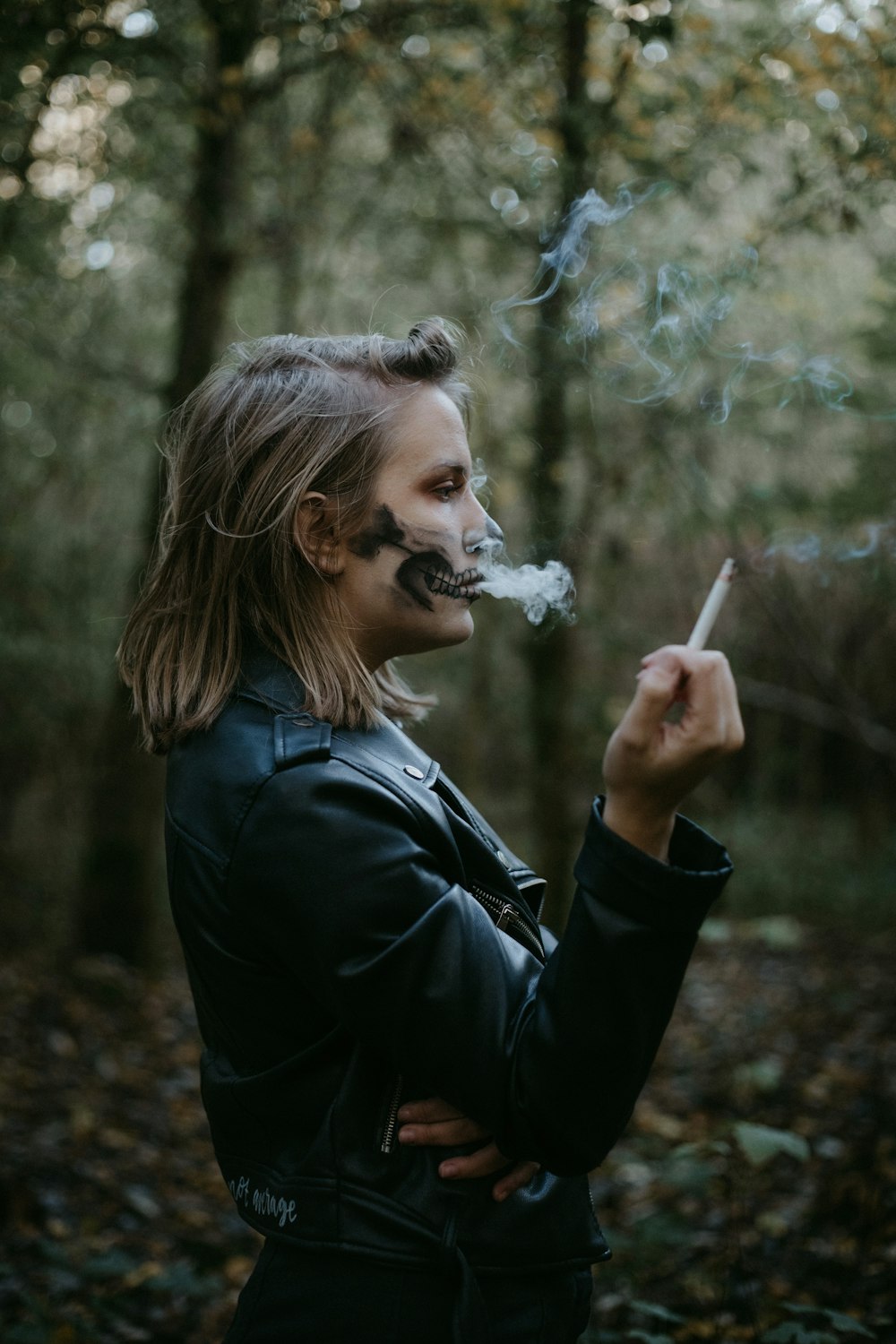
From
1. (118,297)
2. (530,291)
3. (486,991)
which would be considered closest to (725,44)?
(530,291)

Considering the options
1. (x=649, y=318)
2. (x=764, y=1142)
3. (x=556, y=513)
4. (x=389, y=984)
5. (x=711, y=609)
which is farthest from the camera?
(x=556, y=513)

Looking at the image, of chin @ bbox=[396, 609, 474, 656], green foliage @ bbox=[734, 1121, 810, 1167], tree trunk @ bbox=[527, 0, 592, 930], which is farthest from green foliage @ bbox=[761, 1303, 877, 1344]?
tree trunk @ bbox=[527, 0, 592, 930]

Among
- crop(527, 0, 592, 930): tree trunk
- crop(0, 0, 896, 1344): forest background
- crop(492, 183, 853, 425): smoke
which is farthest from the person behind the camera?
crop(527, 0, 592, 930): tree trunk

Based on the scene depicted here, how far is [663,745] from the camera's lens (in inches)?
53.1

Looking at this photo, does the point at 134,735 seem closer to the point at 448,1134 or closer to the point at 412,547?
the point at 412,547

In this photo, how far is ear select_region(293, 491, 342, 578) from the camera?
5.69 feet

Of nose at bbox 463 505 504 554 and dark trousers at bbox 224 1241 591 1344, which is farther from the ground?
nose at bbox 463 505 504 554

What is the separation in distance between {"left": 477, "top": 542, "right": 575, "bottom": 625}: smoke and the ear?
0.83 feet

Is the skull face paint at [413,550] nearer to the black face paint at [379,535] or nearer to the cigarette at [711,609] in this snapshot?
the black face paint at [379,535]

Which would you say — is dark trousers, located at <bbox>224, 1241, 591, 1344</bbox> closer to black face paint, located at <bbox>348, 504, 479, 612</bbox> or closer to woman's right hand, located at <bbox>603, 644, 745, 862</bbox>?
woman's right hand, located at <bbox>603, 644, 745, 862</bbox>

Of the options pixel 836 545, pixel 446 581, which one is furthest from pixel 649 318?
pixel 836 545

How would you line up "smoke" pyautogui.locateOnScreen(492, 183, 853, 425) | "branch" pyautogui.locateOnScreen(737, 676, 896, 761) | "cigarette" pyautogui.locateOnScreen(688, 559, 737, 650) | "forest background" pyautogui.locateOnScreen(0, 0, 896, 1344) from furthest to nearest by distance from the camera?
"branch" pyautogui.locateOnScreen(737, 676, 896, 761) → "forest background" pyautogui.locateOnScreen(0, 0, 896, 1344) → "smoke" pyautogui.locateOnScreen(492, 183, 853, 425) → "cigarette" pyautogui.locateOnScreen(688, 559, 737, 650)

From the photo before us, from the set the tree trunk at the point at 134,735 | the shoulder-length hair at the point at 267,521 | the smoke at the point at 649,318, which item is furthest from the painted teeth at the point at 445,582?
the tree trunk at the point at 134,735

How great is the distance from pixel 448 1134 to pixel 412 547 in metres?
0.88
